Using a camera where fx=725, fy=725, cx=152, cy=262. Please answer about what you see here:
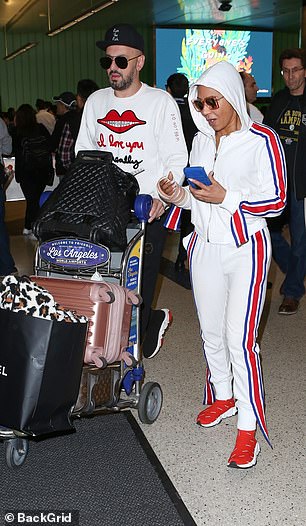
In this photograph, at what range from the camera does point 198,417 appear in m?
3.19

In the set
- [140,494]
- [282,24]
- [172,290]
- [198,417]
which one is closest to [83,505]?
[140,494]

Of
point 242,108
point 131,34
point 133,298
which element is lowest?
point 133,298

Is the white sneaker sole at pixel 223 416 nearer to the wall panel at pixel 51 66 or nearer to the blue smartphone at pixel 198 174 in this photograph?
the blue smartphone at pixel 198 174

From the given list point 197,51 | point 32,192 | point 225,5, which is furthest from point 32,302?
point 197,51

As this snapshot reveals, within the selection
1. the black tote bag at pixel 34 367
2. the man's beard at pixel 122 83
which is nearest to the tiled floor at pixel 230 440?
the black tote bag at pixel 34 367

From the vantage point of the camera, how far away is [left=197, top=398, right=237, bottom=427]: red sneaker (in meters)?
3.14

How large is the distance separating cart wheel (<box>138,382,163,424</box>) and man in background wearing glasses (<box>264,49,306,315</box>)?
1944 mm

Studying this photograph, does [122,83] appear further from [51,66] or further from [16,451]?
[51,66]

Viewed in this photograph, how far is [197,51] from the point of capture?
1833 cm

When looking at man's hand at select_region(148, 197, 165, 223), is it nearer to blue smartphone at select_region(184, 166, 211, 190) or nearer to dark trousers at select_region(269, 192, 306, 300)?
blue smartphone at select_region(184, 166, 211, 190)

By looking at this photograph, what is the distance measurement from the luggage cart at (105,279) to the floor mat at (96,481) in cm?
13

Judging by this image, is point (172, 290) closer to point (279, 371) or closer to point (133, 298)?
point (279, 371)

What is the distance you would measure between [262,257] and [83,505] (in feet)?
3.58

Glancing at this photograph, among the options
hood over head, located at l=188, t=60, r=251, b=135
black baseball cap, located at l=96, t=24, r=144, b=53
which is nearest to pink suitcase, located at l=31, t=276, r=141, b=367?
hood over head, located at l=188, t=60, r=251, b=135
